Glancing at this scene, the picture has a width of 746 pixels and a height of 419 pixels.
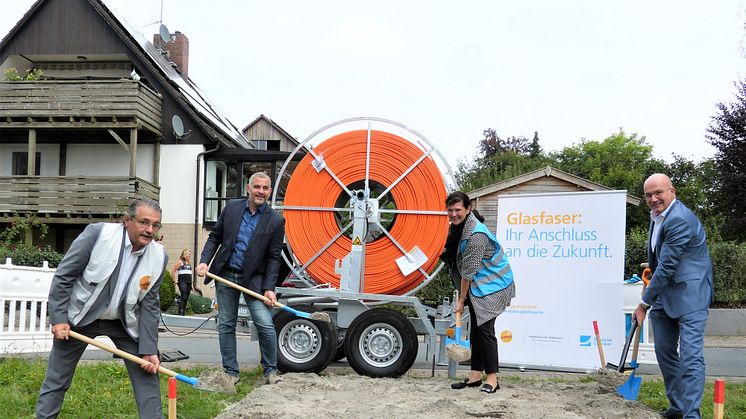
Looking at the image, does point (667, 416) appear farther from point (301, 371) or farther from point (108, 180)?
point (108, 180)

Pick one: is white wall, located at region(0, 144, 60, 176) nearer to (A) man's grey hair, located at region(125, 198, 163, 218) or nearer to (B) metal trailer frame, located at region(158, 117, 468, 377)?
(B) metal trailer frame, located at region(158, 117, 468, 377)

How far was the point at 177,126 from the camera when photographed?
77.3 feet

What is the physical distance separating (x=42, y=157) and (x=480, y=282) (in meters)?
22.1

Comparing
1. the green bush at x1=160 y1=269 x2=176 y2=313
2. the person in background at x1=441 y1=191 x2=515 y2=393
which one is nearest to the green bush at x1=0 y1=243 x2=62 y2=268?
the green bush at x1=160 y1=269 x2=176 y2=313

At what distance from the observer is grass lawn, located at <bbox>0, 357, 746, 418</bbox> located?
216 inches

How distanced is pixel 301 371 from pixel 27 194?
18.4m

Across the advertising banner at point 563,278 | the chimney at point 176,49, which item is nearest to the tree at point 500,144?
the chimney at point 176,49

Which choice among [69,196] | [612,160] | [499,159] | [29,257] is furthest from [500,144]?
[29,257]

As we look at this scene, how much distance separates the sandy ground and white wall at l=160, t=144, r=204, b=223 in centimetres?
1779

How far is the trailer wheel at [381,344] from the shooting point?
23.5 ft

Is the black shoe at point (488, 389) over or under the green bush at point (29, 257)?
under

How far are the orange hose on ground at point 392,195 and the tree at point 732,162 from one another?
1441 centimetres

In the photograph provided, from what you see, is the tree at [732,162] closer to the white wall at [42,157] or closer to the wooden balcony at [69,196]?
the wooden balcony at [69,196]

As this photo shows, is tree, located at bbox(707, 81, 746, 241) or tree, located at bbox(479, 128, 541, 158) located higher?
tree, located at bbox(479, 128, 541, 158)
